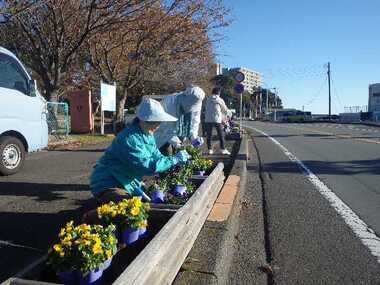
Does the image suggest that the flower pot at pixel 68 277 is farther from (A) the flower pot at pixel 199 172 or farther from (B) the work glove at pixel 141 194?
(A) the flower pot at pixel 199 172

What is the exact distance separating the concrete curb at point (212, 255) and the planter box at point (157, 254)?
8 centimetres

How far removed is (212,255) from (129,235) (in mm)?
852

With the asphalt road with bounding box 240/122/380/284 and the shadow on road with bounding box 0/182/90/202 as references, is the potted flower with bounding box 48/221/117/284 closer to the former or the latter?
the asphalt road with bounding box 240/122/380/284

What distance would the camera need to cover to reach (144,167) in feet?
16.4

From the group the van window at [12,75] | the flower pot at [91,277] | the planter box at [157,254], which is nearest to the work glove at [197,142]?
the planter box at [157,254]

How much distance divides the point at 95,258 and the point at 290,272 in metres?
1.98

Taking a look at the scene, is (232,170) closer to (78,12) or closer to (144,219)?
(144,219)

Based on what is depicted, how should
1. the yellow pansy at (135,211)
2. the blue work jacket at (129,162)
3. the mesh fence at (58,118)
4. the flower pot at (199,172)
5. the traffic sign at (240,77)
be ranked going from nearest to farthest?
the yellow pansy at (135,211) → the blue work jacket at (129,162) → the flower pot at (199,172) → the mesh fence at (58,118) → the traffic sign at (240,77)

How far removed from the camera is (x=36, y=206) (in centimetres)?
671

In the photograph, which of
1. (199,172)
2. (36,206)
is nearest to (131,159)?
(36,206)

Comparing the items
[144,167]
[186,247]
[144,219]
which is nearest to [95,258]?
[144,219]

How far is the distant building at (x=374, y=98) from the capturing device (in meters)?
65.7

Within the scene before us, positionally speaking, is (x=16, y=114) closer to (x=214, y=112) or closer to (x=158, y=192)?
(x=158, y=192)

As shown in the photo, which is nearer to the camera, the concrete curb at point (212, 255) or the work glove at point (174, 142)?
the concrete curb at point (212, 255)
